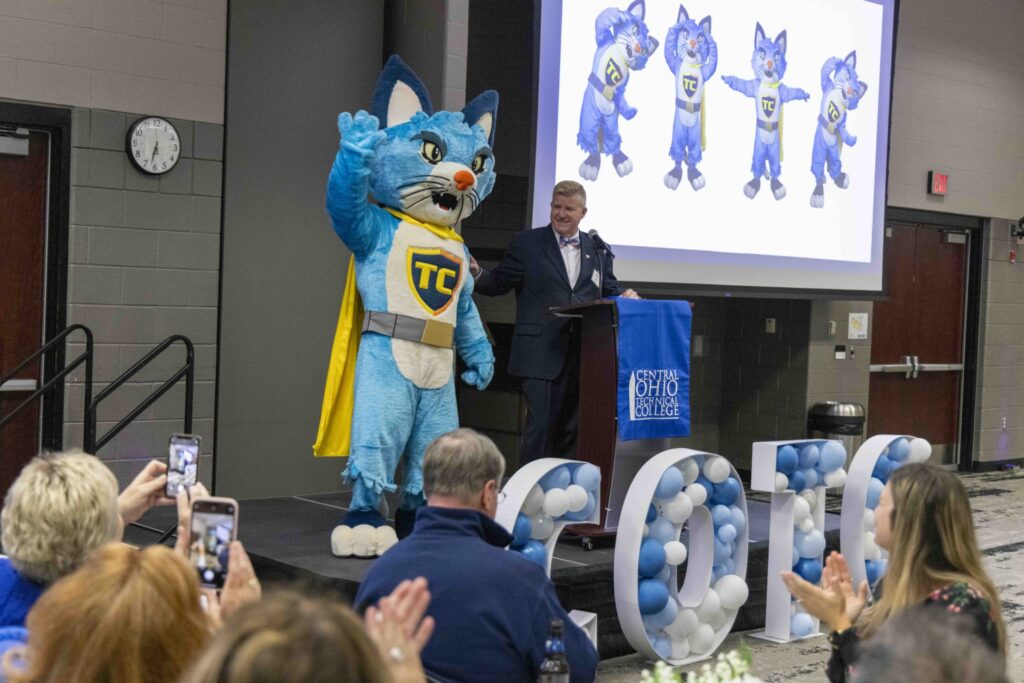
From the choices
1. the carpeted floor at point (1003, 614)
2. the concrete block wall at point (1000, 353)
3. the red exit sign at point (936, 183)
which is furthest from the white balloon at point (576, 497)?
the concrete block wall at point (1000, 353)

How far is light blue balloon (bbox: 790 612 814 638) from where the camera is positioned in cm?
459

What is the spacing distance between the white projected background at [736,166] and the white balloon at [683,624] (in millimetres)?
1827

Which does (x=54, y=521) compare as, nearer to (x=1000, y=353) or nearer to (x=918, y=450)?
(x=918, y=450)

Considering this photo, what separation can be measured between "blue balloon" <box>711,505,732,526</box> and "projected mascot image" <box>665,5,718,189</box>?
7.28 ft

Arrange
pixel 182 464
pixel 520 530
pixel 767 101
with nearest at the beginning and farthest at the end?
pixel 182 464 → pixel 520 530 → pixel 767 101

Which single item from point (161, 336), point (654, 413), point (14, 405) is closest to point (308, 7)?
point (161, 336)

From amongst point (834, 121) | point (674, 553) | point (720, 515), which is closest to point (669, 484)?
point (674, 553)

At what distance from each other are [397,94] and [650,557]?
1807mm

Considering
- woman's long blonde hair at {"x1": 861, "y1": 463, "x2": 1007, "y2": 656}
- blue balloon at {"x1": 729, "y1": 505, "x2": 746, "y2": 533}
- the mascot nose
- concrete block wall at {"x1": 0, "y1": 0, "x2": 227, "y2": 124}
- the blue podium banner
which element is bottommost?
blue balloon at {"x1": 729, "y1": 505, "x2": 746, "y2": 533}

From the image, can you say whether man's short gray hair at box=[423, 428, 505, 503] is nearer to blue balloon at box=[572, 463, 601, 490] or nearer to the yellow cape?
blue balloon at box=[572, 463, 601, 490]

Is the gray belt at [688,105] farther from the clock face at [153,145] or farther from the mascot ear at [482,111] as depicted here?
the clock face at [153,145]

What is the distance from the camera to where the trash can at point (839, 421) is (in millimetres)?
7789

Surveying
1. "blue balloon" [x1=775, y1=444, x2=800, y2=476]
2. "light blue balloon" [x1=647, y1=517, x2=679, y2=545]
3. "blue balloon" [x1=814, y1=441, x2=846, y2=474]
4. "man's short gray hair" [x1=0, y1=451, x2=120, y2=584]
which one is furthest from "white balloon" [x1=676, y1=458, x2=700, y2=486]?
"man's short gray hair" [x1=0, y1=451, x2=120, y2=584]

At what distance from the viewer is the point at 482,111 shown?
4.41m
